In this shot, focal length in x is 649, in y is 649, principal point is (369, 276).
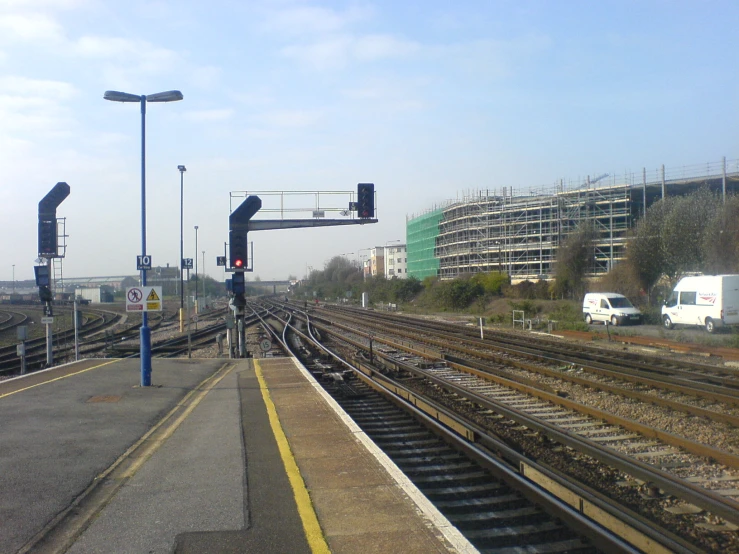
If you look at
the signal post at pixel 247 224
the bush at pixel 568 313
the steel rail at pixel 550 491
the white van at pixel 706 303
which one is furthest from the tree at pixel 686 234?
the steel rail at pixel 550 491

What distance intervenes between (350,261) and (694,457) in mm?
148278

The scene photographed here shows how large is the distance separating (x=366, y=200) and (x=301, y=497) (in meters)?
16.6

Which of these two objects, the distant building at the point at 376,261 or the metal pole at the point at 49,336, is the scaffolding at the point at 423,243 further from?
the metal pole at the point at 49,336

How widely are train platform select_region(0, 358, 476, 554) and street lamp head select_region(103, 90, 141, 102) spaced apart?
6832 mm

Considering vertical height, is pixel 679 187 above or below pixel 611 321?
above

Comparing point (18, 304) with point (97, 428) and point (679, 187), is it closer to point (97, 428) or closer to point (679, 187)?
point (679, 187)

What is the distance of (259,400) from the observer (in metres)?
12.3

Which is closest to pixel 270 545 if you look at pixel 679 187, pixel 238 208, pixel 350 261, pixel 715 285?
pixel 238 208

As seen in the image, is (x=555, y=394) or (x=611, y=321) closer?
(x=555, y=394)

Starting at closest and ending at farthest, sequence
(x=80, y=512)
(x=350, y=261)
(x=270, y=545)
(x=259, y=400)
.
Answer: (x=270, y=545) < (x=80, y=512) < (x=259, y=400) < (x=350, y=261)

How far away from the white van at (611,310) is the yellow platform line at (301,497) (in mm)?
26481

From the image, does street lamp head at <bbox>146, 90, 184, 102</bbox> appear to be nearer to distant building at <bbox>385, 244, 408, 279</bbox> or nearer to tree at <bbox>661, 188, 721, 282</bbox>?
tree at <bbox>661, 188, 721, 282</bbox>

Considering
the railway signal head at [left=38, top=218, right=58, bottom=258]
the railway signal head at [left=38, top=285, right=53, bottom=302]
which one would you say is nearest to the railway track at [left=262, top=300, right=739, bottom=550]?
the railway signal head at [left=38, top=285, right=53, bottom=302]

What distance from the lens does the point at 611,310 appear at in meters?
33.3
